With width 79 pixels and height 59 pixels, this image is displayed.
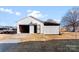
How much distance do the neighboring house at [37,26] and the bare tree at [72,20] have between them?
0.10m

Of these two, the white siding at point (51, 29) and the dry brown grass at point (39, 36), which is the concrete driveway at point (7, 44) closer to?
the dry brown grass at point (39, 36)

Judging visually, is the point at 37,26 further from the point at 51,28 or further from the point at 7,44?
the point at 7,44

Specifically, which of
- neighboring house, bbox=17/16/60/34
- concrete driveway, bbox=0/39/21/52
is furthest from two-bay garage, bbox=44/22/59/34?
concrete driveway, bbox=0/39/21/52

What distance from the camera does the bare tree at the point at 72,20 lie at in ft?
6.04

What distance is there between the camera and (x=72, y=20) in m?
1.83

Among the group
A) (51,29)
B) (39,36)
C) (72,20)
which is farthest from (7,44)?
(72,20)

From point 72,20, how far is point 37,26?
0.40 metres

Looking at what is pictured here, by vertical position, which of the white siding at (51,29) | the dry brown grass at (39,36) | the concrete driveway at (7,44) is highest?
the white siding at (51,29)

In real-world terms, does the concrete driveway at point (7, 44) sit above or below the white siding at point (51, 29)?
below

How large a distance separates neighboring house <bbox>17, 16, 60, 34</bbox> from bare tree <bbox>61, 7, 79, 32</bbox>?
10 cm

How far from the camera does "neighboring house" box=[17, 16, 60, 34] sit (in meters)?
1.88

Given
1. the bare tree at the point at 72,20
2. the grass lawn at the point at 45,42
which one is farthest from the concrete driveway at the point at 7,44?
the bare tree at the point at 72,20
